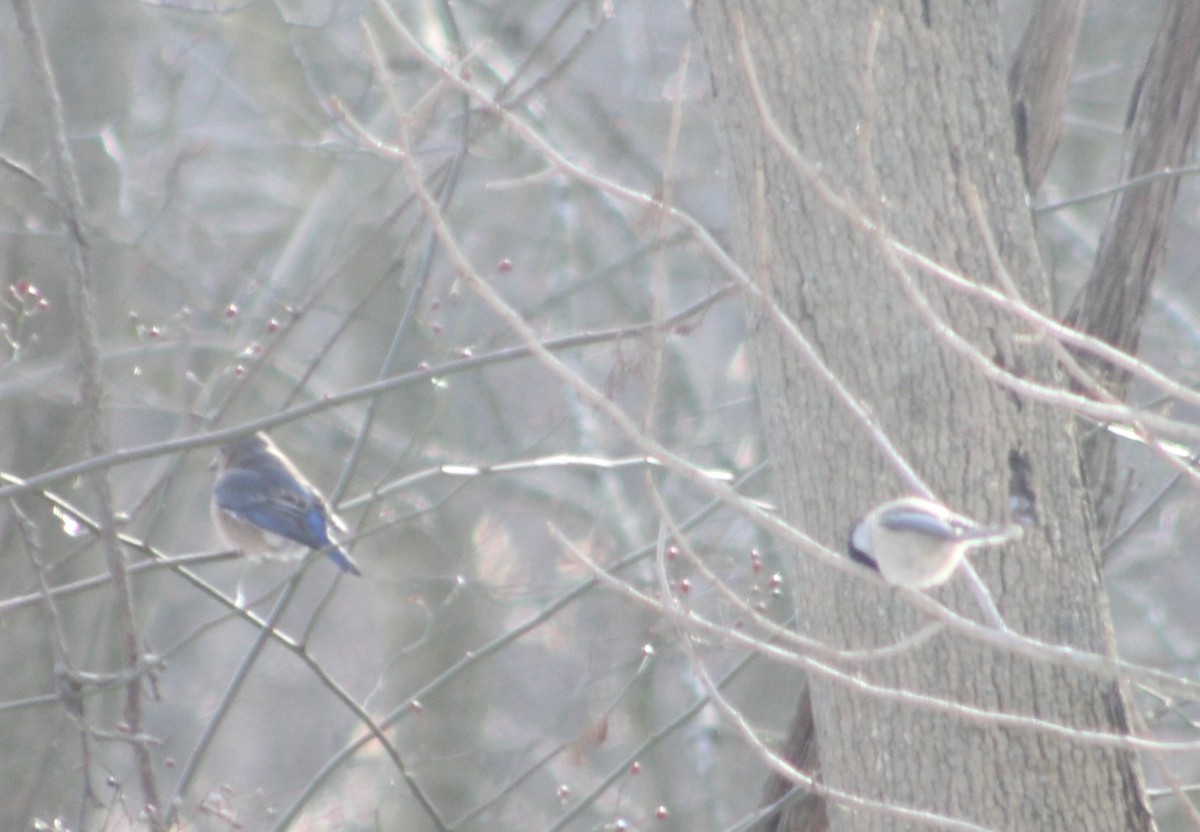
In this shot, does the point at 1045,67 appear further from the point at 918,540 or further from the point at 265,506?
the point at 265,506

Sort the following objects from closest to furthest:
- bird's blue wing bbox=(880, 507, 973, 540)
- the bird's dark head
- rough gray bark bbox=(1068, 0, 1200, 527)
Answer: bird's blue wing bbox=(880, 507, 973, 540), the bird's dark head, rough gray bark bbox=(1068, 0, 1200, 527)

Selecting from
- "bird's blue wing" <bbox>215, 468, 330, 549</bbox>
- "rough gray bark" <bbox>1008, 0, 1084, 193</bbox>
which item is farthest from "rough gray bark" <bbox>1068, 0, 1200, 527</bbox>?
"bird's blue wing" <bbox>215, 468, 330, 549</bbox>

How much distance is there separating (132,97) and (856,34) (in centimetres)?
565

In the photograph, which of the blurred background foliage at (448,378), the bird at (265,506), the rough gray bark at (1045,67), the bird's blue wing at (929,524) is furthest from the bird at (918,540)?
the blurred background foliage at (448,378)

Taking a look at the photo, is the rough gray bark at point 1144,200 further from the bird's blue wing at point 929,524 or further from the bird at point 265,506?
the bird at point 265,506

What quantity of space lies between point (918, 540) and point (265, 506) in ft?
12.6

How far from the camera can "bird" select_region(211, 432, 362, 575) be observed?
5.75m

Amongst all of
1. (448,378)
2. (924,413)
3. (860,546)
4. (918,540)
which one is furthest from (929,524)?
(448,378)

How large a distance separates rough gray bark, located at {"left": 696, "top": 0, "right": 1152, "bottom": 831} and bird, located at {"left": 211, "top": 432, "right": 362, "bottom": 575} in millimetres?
2895

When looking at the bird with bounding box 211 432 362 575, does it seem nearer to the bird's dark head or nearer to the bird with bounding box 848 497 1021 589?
the bird's dark head

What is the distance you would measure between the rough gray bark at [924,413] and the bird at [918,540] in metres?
0.19

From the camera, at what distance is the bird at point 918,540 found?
2.49 metres

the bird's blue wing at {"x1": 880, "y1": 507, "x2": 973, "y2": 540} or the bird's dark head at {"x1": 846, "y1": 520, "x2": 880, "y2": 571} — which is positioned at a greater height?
the bird's dark head at {"x1": 846, "y1": 520, "x2": 880, "y2": 571}

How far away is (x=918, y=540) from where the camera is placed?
8.42ft
